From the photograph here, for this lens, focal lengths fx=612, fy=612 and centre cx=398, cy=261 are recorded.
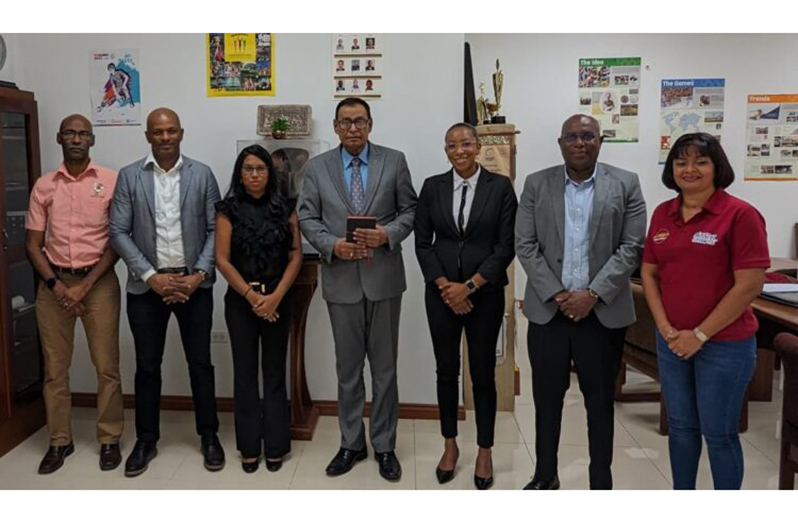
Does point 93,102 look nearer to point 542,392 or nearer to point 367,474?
point 367,474

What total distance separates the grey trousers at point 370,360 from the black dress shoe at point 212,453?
23.3 inches

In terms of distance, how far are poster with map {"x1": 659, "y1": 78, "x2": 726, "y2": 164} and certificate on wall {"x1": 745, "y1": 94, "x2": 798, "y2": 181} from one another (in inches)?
10.8

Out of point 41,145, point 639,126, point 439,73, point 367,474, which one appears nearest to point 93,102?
point 41,145

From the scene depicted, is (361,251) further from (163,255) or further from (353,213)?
(163,255)

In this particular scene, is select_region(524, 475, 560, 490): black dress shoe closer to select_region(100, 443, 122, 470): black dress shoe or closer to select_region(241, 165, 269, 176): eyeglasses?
select_region(241, 165, 269, 176): eyeglasses

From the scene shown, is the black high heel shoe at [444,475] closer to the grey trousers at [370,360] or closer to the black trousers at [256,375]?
the grey trousers at [370,360]

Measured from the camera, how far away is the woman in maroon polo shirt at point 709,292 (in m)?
1.93

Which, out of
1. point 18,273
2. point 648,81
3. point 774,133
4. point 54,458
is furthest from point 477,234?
point 774,133

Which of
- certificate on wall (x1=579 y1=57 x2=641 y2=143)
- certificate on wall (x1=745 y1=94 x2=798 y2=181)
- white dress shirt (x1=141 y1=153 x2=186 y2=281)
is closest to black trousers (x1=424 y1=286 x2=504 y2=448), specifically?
white dress shirt (x1=141 y1=153 x2=186 y2=281)

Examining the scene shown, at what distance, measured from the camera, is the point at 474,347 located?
8.42 feet

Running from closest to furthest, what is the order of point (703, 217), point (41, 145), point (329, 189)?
point (703, 217) < point (329, 189) < point (41, 145)

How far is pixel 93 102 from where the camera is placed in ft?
11.3

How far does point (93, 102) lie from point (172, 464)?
2.04 metres

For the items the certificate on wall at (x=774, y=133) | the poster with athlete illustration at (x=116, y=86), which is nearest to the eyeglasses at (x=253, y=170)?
the poster with athlete illustration at (x=116, y=86)
